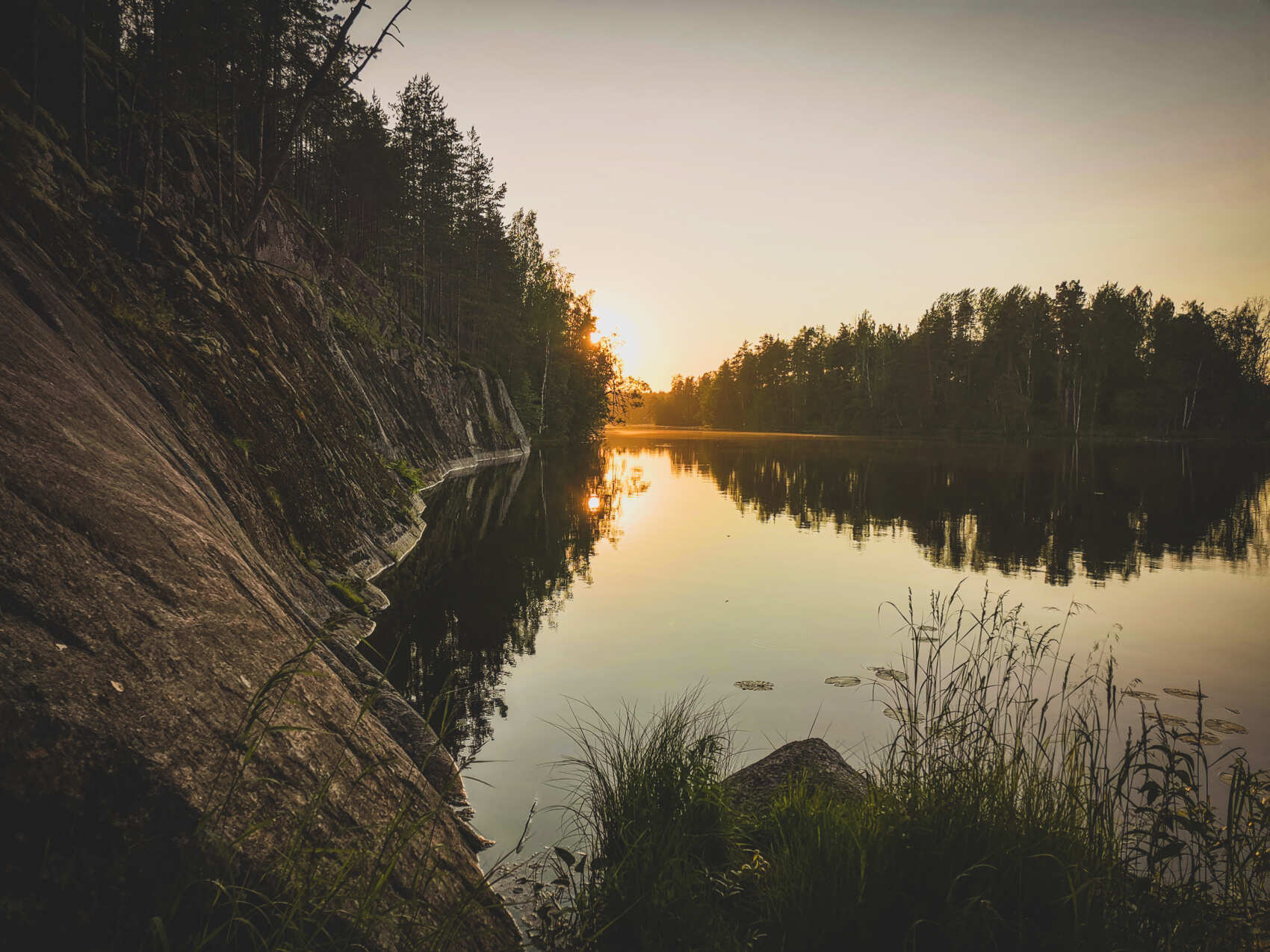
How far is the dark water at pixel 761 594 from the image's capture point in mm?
8391

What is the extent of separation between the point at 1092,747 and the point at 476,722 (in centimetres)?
635

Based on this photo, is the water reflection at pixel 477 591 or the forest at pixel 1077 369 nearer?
the water reflection at pixel 477 591

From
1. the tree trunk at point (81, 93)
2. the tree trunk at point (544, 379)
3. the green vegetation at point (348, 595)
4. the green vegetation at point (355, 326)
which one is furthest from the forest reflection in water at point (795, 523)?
the tree trunk at point (544, 379)

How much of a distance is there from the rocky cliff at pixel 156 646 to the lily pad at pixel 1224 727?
889cm

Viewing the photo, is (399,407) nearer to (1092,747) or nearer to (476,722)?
(476,722)

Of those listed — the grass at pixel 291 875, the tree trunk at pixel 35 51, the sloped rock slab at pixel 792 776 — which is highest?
the tree trunk at pixel 35 51

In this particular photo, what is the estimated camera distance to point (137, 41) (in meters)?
12.1

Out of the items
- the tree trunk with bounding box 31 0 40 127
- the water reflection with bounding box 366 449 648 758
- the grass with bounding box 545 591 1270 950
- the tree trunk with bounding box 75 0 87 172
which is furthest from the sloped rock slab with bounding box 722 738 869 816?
the tree trunk with bounding box 31 0 40 127

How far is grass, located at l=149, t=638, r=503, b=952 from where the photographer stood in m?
2.23

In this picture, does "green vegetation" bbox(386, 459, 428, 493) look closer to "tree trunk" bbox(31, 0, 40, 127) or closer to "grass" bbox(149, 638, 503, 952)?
"tree trunk" bbox(31, 0, 40, 127)

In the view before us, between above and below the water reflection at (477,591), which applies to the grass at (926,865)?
above

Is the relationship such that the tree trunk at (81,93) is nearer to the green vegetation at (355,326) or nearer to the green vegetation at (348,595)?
the green vegetation at (348,595)

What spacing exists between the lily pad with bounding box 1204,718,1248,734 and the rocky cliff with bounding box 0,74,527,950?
889 cm

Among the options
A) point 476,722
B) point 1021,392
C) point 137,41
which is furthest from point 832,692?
point 1021,392
